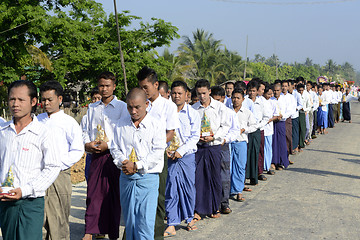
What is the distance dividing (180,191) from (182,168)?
12.0 inches

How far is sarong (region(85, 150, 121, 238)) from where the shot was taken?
18.7 ft

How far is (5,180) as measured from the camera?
3.58 m

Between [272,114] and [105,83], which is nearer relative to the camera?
[105,83]

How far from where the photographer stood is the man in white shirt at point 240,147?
820 centimetres

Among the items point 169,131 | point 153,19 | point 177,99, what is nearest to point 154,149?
point 169,131

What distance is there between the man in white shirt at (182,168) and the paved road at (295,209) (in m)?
0.28

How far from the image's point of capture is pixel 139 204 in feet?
15.1

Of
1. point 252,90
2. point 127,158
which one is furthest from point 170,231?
point 252,90

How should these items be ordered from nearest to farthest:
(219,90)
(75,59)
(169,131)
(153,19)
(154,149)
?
(154,149) → (169,131) → (219,90) → (75,59) → (153,19)

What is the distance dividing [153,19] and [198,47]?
23.2 metres

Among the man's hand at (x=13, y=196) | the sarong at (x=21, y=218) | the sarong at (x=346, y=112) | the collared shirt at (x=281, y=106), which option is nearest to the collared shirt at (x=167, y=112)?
the sarong at (x=21, y=218)

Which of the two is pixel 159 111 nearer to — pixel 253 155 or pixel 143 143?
pixel 143 143

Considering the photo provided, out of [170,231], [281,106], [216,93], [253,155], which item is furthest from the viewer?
[281,106]

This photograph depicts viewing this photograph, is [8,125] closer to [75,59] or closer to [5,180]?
[5,180]
